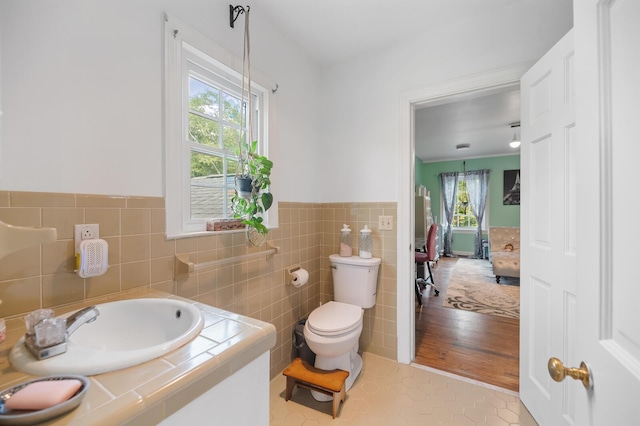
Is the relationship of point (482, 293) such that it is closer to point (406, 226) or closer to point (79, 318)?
point (406, 226)

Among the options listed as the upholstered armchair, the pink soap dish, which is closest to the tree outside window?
the upholstered armchair

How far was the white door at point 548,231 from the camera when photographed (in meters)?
1.20

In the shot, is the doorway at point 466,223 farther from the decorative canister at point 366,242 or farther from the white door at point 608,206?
the white door at point 608,206

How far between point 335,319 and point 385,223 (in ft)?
2.71

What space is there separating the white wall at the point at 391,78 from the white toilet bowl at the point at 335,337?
927 mm

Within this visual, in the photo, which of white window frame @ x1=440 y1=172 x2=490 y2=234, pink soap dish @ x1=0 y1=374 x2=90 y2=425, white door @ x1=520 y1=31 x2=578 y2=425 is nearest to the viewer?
pink soap dish @ x1=0 y1=374 x2=90 y2=425

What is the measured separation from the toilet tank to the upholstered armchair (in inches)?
128

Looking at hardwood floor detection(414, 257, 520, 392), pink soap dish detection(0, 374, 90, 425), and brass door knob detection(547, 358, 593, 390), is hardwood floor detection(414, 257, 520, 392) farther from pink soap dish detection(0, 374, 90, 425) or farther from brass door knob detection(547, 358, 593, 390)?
pink soap dish detection(0, 374, 90, 425)

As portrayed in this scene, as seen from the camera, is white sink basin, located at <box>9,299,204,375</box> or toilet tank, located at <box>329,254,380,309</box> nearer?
white sink basin, located at <box>9,299,204,375</box>

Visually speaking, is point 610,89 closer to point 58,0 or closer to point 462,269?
point 58,0

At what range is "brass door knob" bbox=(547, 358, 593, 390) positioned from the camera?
56 cm

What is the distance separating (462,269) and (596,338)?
209 inches

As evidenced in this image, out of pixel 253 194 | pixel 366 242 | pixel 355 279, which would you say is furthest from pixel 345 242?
pixel 253 194

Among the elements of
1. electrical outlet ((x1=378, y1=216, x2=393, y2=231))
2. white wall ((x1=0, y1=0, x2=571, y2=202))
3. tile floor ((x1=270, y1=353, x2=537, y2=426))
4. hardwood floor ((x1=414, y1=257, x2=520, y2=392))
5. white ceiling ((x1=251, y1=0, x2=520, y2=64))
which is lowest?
tile floor ((x1=270, y1=353, x2=537, y2=426))
